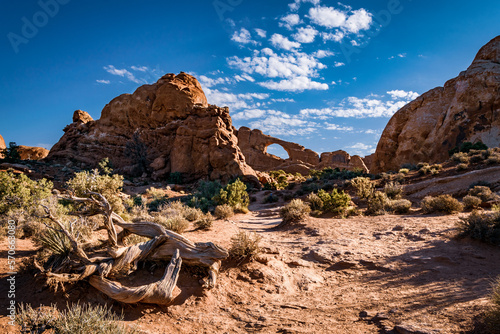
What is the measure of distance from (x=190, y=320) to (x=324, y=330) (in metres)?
1.77

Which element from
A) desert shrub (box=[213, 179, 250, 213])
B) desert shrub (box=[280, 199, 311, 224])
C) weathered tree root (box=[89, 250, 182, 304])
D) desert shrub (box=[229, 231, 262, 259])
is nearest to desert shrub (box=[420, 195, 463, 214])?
desert shrub (box=[280, 199, 311, 224])

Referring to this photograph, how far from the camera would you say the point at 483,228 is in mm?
6215

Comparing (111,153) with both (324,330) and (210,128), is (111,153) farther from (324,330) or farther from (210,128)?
(324,330)

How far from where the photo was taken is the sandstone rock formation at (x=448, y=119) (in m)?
23.5

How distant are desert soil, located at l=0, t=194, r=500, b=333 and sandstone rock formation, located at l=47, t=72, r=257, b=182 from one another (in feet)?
63.3

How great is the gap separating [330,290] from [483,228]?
4.50m

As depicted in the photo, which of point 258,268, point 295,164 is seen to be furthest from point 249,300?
point 295,164

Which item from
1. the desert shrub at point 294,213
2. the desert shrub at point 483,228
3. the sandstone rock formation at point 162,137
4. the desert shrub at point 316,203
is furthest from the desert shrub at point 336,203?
the sandstone rock formation at point 162,137

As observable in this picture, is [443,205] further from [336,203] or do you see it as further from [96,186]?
[96,186]

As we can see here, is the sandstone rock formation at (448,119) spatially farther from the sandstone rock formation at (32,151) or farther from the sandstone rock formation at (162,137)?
the sandstone rock formation at (32,151)

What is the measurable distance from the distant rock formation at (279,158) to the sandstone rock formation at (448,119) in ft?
64.2

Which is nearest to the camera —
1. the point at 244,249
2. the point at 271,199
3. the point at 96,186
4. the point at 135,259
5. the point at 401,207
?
the point at 135,259

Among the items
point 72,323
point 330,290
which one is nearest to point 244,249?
point 330,290

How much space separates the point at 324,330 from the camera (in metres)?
3.29
